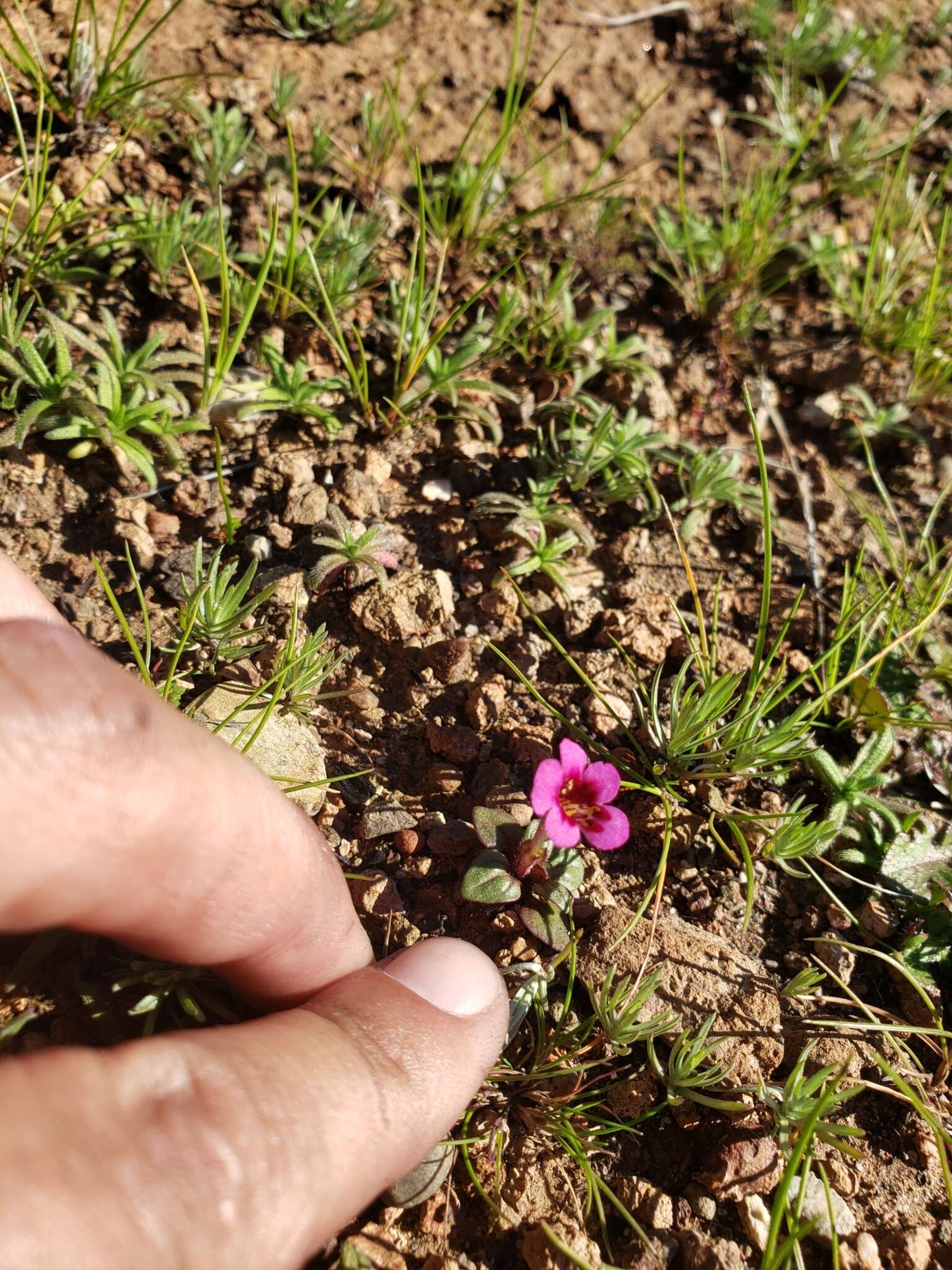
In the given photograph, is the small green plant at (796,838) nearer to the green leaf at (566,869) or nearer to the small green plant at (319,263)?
the green leaf at (566,869)

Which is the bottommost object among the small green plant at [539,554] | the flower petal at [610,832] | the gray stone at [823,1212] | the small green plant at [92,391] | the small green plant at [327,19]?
the gray stone at [823,1212]

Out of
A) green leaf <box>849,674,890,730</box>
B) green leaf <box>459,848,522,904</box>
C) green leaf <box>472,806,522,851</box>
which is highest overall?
green leaf <box>849,674,890,730</box>

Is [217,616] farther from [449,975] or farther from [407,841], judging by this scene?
[449,975]

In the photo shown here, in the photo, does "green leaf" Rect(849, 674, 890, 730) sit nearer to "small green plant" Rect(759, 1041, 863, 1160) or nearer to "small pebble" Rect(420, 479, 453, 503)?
"small green plant" Rect(759, 1041, 863, 1160)

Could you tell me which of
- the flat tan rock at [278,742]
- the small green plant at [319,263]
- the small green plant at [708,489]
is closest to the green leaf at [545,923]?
the flat tan rock at [278,742]

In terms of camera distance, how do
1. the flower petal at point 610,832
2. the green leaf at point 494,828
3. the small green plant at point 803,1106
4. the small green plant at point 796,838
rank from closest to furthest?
the small green plant at point 803,1106, the flower petal at point 610,832, the green leaf at point 494,828, the small green plant at point 796,838

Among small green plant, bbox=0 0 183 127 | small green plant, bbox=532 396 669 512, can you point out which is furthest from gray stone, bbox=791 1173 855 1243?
small green plant, bbox=0 0 183 127
